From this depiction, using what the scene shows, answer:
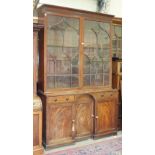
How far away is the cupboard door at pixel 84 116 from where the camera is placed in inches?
137

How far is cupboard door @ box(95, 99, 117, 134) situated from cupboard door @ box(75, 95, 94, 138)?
115 mm

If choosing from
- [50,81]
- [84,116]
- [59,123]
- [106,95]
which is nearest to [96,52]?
[106,95]

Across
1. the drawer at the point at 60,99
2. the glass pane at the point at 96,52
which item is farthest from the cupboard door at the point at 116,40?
the drawer at the point at 60,99

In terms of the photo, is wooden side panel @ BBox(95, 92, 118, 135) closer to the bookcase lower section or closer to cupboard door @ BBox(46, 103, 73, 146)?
the bookcase lower section

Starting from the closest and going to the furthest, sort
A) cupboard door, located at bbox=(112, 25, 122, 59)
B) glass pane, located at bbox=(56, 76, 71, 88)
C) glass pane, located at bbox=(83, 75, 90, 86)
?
glass pane, located at bbox=(56, 76, 71, 88), glass pane, located at bbox=(83, 75, 90, 86), cupboard door, located at bbox=(112, 25, 122, 59)

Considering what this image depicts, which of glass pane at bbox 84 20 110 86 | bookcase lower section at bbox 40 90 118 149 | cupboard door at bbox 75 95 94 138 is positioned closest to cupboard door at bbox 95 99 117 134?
bookcase lower section at bbox 40 90 118 149

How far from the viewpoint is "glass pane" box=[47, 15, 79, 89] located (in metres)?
3.22

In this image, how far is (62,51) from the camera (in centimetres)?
335

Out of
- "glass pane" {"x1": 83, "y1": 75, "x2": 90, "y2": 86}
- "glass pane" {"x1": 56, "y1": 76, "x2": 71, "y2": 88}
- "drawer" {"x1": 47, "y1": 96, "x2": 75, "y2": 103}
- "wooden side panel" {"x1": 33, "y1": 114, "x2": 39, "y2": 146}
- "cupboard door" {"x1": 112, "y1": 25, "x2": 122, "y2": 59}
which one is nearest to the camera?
"wooden side panel" {"x1": 33, "y1": 114, "x2": 39, "y2": 146}

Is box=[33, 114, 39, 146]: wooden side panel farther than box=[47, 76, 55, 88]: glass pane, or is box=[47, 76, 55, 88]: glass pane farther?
box=[47, 76, 55, 88]: glass pane
